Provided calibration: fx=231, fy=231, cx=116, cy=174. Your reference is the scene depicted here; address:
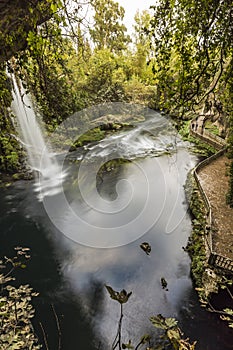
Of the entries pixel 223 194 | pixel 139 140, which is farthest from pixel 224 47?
pixel 139 140

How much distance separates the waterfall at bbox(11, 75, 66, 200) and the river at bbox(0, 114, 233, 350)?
62cm

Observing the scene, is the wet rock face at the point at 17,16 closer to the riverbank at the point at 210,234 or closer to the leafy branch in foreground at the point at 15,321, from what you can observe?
the leafy branch in foreground at the point at 15,321

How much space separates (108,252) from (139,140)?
534 inches

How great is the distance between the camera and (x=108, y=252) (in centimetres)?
905

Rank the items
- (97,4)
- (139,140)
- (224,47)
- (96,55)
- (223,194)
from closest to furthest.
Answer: (224,47) → (97,4) → (223,194) → (139,140) → (96,55)

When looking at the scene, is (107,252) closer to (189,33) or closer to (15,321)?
(15,321)

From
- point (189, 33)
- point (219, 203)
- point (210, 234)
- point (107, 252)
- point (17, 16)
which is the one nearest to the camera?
point (17, 16)

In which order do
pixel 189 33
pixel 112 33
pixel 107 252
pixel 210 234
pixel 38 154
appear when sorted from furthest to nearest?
pixel 112 33 < pixel 38 154 < pixel 107 252 < pixel 210 234 < pixel 189 33

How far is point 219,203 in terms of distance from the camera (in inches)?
420

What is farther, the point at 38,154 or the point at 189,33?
the point at 38,154

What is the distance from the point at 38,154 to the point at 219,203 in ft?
41.8

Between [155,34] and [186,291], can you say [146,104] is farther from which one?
[155,34]

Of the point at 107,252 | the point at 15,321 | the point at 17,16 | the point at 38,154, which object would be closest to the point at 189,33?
the point at 17,16

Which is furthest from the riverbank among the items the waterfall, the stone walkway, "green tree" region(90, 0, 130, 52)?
"green tree" region(90, 0, 130, 52)
